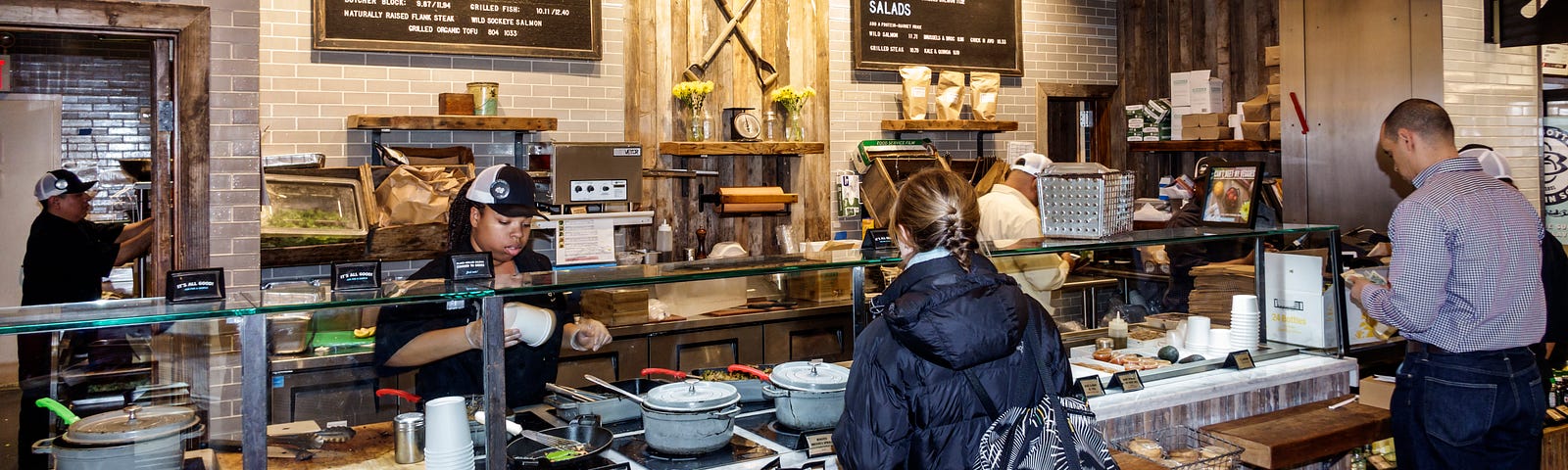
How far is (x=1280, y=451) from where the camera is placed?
3234mm

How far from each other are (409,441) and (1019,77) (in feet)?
21.6

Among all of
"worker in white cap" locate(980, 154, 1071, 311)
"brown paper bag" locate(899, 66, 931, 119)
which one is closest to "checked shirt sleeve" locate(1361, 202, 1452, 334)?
"worker in white cap" locate(980, 154, 1071, 311)

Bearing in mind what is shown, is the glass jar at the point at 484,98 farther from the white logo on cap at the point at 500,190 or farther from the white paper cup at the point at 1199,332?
the white paper cup at the point at 1199,332

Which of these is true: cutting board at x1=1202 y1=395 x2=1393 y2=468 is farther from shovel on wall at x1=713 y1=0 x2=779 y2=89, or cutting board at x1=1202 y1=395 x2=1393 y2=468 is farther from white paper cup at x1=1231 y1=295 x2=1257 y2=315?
shovel on wall at x1=713 y1=0 x2=779 y2=89

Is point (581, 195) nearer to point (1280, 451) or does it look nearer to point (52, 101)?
point (1280, 451)

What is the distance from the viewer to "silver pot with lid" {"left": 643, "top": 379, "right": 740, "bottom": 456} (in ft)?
7.98

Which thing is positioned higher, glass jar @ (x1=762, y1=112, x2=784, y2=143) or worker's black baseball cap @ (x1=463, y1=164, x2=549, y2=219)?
glass jar @ (x1=762, y1=112, x2=784, y2=143)

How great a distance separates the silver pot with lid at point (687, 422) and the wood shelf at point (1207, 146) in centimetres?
582

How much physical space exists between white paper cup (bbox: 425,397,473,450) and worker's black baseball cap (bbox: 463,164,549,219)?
109cm

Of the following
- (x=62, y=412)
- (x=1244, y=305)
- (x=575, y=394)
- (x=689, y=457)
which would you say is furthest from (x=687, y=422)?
(x=1244, y=305)

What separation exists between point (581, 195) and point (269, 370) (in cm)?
365

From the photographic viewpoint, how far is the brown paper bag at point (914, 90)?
7.30 meters

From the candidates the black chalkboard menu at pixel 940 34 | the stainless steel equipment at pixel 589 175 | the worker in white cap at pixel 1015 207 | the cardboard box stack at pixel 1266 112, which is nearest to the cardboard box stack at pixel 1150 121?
the cardboard box stack at pixel 1266 112

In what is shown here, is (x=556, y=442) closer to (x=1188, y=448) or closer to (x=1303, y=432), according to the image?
(x=1188, y=448)
